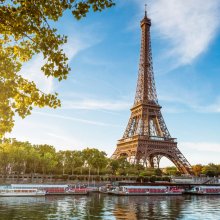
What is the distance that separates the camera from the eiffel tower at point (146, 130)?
300ft

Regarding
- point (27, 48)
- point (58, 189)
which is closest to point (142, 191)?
point (58, 189)

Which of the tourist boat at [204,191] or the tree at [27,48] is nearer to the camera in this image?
the tree at [27,48]

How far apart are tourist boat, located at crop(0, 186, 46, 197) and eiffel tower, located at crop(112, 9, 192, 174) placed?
37588 millimetres

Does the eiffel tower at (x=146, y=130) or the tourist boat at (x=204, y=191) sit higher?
the eiffel tower at (x=146, y=130)

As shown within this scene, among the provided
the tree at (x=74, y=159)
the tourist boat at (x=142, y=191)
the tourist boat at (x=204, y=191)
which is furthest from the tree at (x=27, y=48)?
the tree at (x=74, y=159)

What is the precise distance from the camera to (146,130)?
97688 millimetres

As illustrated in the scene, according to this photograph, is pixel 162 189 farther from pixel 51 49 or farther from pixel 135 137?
pixel 51 49

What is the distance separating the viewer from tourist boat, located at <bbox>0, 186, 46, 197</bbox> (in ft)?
178

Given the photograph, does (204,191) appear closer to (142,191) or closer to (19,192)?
(142,191)

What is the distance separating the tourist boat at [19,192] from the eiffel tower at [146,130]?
37.6 m

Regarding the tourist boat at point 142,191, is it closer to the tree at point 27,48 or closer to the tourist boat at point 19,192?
the tourist boat at point 19,192

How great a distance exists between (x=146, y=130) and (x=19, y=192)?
52.4 metres

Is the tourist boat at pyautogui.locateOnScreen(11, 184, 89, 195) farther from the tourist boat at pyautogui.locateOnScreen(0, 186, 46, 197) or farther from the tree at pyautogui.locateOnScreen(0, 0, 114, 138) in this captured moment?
the tree at pyautogui.locateOnScreen(0, 0, 114, 138)

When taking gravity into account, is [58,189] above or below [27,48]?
below
